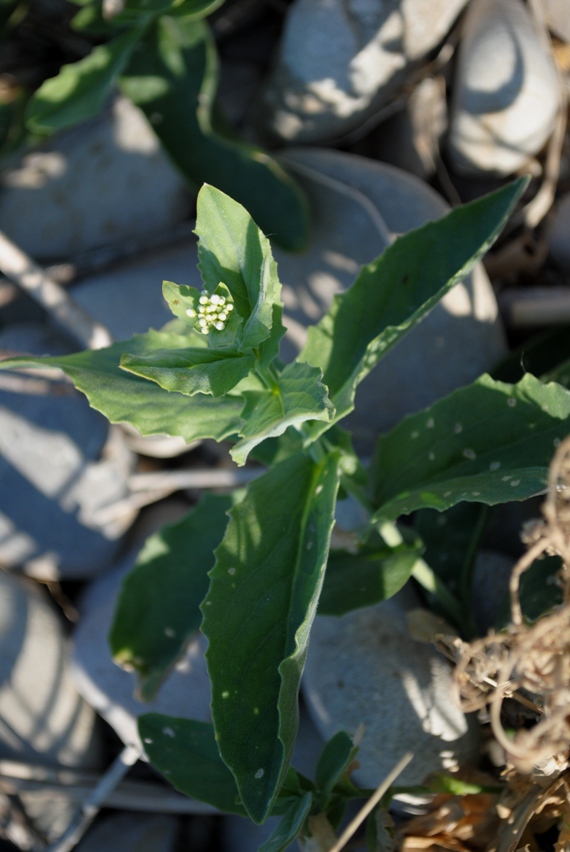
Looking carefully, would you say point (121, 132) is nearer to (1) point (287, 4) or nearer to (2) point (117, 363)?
(1) point (287, 4)

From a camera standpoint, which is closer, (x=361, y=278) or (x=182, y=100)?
(x=361, y=278)

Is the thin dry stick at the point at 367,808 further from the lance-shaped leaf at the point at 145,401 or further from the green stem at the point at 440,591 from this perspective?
the lance-shaped leaf at the point at 145,401

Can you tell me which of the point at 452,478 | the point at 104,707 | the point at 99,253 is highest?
the point at 99,253

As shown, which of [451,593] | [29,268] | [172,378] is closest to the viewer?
[172,378]

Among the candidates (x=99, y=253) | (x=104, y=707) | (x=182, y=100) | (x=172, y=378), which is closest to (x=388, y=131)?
(x=182, y=100)

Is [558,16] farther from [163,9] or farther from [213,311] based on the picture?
[213,311]

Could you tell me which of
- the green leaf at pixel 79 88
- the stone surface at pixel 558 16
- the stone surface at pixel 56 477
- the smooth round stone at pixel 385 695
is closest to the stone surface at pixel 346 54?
the stone surface at pixel 558 16
